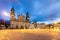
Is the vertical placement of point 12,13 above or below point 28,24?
above

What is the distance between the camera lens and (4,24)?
63.4 ft

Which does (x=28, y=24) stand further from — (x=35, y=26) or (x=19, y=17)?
(x=19, y=17)

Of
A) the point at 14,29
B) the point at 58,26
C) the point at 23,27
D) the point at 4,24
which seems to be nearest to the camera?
the point at 4,24

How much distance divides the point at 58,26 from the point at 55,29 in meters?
0.89

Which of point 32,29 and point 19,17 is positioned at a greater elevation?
point 19,17

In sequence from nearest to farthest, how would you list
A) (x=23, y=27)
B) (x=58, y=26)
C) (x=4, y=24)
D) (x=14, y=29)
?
(x=4, y=24) < (x=14, y=29) < (x=23, y=27) < (x=58, y=26)

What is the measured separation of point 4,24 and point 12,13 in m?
4.69

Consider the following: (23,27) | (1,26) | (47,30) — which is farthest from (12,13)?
(47,30)

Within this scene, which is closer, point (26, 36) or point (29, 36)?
point (26, 36)

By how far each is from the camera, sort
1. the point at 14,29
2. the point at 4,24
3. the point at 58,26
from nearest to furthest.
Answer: the point at 4,24 < the point at 14,29 < the point at 58,26

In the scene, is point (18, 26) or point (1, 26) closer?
point (1, 26)

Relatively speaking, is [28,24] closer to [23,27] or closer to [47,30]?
[23,27]

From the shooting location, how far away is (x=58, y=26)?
1046 inches

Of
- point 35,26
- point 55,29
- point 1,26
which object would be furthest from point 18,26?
point 55,29
